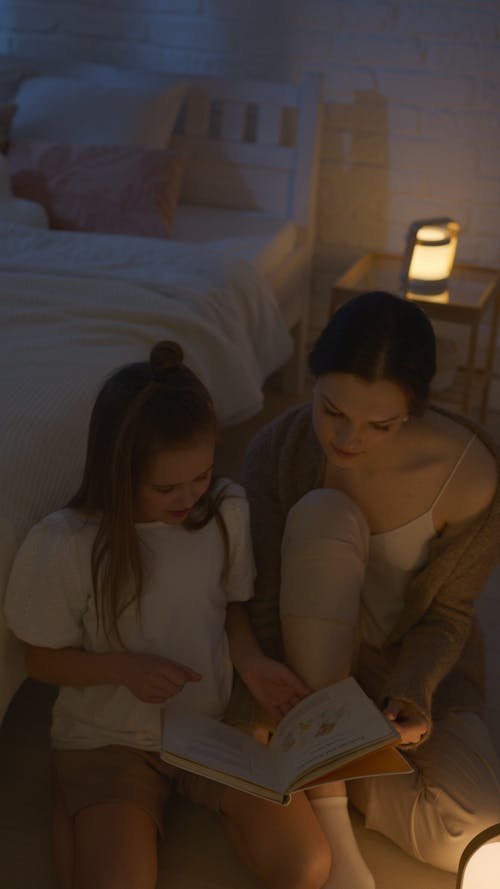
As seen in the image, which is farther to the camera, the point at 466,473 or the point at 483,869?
the point at 466,473

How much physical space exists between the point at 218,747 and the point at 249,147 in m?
2.14

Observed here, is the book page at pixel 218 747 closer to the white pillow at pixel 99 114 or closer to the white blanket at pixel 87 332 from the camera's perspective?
the white blanket at pixel 87 332

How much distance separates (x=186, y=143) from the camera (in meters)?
3.08

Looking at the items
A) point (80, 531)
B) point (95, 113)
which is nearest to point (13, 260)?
point (95, 113)

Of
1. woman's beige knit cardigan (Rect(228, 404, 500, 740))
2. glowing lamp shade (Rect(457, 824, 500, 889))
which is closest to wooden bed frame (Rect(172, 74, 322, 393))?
woman's beige knit cardigan (Rect(228, 404, 500, 740))

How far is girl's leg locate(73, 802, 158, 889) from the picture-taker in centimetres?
131

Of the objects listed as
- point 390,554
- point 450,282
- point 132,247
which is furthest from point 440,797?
point 450,282

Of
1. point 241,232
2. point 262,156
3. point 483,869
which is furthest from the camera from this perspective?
point 262,156

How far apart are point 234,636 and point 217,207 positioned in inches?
74.4

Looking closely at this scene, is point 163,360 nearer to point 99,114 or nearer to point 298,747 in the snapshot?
point 298,747

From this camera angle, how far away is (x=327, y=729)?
1290 mm

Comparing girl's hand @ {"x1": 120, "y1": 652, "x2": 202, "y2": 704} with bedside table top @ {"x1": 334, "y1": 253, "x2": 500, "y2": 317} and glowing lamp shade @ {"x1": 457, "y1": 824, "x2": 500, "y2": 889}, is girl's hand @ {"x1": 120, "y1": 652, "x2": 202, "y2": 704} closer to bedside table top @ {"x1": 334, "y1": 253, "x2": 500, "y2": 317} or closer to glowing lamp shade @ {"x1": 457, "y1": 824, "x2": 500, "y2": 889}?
glowing lamp shade @ {"x1": 457, "y1": 824, "x2": 500, "y2": 889}

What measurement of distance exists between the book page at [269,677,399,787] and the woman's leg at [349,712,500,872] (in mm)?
243

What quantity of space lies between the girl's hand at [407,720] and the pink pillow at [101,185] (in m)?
1.60
